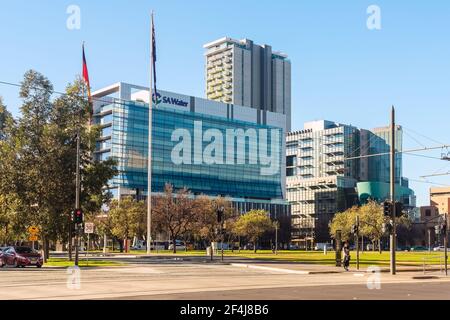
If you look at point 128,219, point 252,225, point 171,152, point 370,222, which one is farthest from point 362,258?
point 171,152

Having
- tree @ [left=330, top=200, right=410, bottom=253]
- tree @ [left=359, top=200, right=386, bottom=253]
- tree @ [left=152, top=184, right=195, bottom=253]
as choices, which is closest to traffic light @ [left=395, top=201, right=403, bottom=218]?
tree @ [left=152, top=184, right=195, bottom=253]

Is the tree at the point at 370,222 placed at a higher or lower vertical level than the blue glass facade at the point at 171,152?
lower

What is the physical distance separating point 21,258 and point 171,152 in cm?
11631

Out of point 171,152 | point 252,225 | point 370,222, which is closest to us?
point 370,222

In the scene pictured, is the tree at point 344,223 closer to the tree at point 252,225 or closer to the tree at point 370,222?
the tree at point 370,222

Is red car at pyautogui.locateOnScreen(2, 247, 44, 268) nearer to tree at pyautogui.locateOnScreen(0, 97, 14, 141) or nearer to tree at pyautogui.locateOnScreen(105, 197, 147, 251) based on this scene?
tree at pyautogui.locateOnScreen(0, 97, 14, 141)

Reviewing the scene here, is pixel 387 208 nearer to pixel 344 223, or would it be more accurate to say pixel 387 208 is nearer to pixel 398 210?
pixel 398 210

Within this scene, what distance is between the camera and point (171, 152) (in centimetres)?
16012

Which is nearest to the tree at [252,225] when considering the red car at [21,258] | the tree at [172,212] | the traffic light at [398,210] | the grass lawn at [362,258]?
the tree at [172,212]

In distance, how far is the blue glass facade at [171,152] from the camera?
15212 centimetres

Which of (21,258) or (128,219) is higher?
(128,219)

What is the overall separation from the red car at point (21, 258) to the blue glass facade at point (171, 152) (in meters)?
94.6

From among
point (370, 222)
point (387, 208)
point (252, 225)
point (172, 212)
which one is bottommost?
point (252, 225)
